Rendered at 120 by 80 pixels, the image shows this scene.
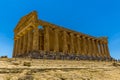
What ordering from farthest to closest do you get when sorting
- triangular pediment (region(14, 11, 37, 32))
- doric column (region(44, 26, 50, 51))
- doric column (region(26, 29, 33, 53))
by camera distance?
triangular pediment (region(14, 11, 37, 32)), doric column (region(44, 26, 50, 51)), doric column (region(26, 29, 33, 53))

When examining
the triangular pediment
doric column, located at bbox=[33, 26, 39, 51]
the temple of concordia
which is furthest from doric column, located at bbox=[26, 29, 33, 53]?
the triangular pediment

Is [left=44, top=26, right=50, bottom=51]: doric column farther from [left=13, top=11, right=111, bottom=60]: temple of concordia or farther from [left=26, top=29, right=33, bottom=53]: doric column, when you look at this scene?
[left=26, top=29, right=33, bottom=53]: doric column

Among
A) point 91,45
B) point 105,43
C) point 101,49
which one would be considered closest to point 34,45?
point 91,45

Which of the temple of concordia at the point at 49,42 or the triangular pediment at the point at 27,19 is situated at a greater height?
the triangular pediment at the point at 27,19

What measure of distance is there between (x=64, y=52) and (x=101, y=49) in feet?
66.6

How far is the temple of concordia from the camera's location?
93.9 ft

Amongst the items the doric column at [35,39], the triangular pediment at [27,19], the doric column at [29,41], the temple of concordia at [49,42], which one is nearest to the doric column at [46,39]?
the temple of concordia at [49,42]

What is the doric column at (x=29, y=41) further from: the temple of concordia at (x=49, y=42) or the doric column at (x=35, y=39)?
the doric column at (x=35, y=39)

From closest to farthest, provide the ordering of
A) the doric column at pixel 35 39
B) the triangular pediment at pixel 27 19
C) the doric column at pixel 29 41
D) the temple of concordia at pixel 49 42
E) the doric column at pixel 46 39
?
the doric column at pixel 35 39 < the temple of concordia at pixel 49 42 < the doric column at pixel 29 41 < the doric column at pixel 46 39 < the triangular pediment at pixel 27 19

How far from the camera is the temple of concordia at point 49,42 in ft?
93.9

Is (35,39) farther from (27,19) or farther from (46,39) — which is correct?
(27,19)

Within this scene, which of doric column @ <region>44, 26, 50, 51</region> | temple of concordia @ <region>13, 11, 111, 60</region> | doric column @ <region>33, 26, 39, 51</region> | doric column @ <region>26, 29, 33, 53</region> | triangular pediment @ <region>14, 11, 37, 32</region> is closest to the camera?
doric column @ <region>33, 26, 39, 51</region>

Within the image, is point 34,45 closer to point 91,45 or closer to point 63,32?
point 63,32

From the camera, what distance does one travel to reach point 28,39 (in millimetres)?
30406
